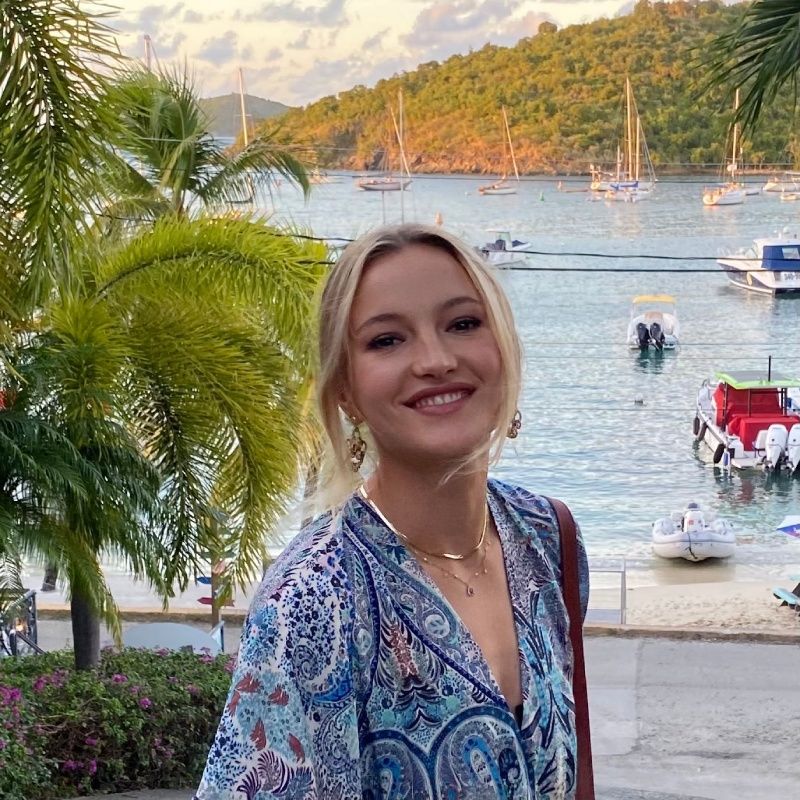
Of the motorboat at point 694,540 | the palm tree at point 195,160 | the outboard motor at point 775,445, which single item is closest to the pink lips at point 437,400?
the palm tree at point 195,160

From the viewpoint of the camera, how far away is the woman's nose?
4.45ft

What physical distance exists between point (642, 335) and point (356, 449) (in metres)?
69.8

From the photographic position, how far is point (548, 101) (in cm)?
5878

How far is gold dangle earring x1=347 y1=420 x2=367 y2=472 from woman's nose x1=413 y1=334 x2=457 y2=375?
0.48 feet

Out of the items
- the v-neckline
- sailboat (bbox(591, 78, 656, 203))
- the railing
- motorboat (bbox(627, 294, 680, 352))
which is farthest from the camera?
motorboat (bbox(627, 294, 680, 352))

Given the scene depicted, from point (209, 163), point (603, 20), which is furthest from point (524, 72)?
point (209, 163)

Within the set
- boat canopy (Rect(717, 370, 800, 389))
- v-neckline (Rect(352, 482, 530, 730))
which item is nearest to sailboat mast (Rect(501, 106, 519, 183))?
boat canopy (Rect(717, 370, 800, 389))

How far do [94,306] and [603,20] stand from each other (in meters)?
59.0

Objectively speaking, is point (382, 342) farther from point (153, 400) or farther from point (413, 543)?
point (153, 400)

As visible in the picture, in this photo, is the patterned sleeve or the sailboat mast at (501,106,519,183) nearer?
the patterned sleeve

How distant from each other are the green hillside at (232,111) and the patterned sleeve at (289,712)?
47.0ft

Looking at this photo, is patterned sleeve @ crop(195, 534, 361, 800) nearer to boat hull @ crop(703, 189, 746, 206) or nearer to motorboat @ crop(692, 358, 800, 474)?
motorboat @ crop(692, 358, 800, 474)

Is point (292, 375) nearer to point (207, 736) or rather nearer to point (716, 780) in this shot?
point (207, 736)

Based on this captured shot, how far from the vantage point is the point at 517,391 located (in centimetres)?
143
